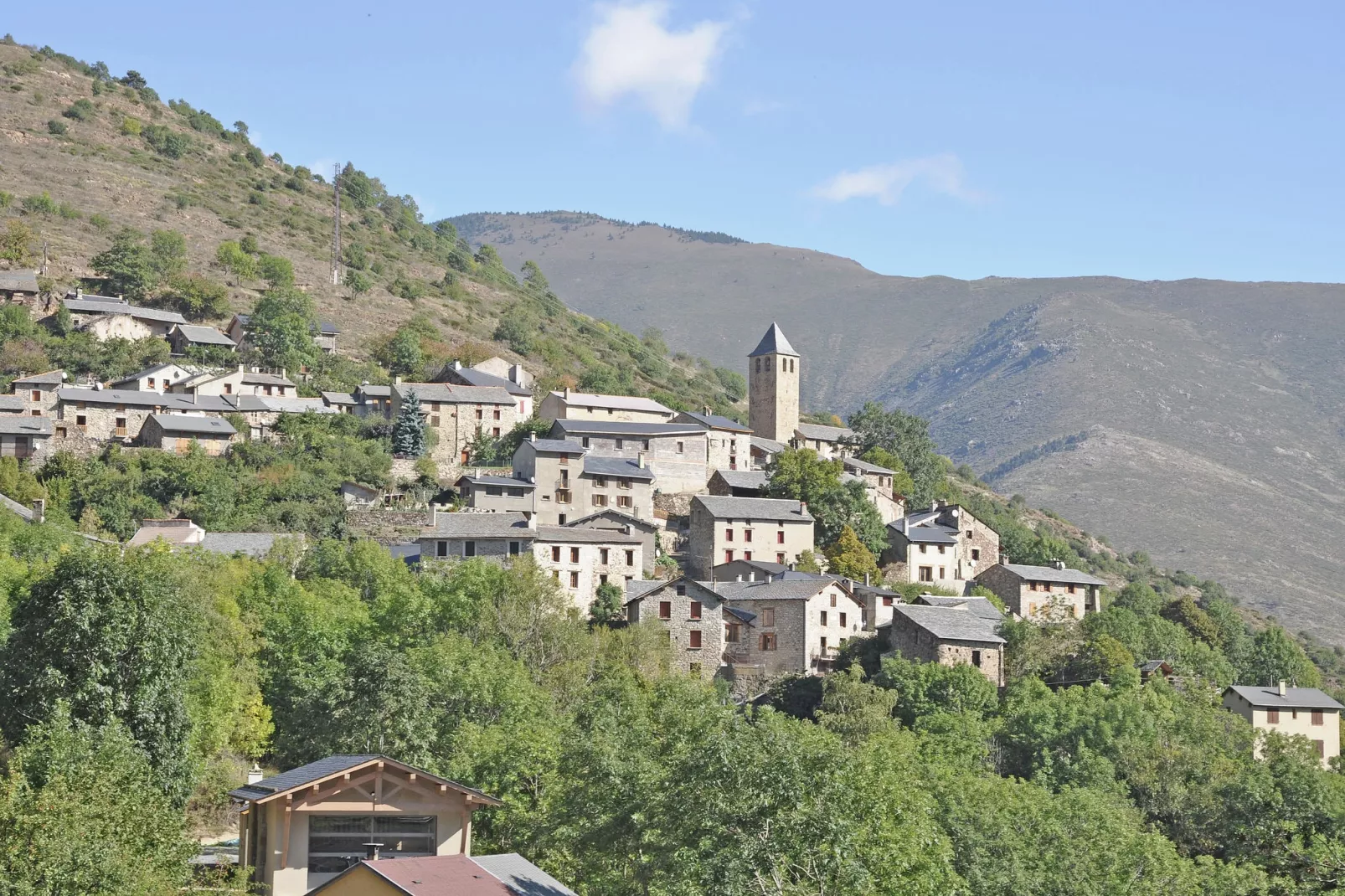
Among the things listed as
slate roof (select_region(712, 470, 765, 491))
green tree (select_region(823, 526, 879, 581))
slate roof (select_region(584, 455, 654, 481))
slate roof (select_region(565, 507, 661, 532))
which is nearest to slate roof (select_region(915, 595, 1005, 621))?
green tree (select_region(823, 526, 879, 581))

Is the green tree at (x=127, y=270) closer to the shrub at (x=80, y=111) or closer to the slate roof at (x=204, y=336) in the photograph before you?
the slate roof at (x=204, y=336)

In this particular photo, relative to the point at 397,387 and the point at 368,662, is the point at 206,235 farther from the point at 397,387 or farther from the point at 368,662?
the point at 368,662

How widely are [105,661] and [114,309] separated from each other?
71260 mm

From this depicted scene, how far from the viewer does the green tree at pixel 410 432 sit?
89875 mm

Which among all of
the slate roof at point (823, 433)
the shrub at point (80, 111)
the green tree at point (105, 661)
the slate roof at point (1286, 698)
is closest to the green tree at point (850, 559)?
the slate roof at point (1286, 698)

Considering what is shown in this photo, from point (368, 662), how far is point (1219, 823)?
33.1 meters

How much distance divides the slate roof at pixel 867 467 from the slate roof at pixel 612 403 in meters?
12.1

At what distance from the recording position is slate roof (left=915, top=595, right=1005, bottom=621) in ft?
254

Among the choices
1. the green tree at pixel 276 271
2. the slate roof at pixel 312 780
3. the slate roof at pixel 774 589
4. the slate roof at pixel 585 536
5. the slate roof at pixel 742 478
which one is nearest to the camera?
the slate roof at pixel 312 780

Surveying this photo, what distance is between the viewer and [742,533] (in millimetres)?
81000

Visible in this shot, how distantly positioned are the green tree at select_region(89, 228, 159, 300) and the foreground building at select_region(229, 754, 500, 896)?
88415 mm

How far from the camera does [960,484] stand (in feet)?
486

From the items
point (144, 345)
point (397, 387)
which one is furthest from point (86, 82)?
point (397, 387)

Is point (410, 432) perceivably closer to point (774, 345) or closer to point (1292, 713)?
point (774, 345)
